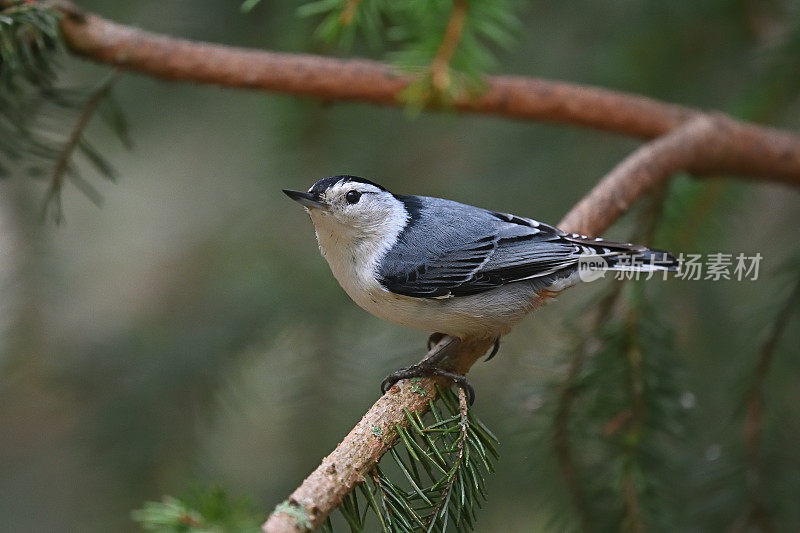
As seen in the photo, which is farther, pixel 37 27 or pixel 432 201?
pixel 432 201

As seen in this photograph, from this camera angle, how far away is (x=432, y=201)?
93.6 inches

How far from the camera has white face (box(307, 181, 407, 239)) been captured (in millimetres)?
2184

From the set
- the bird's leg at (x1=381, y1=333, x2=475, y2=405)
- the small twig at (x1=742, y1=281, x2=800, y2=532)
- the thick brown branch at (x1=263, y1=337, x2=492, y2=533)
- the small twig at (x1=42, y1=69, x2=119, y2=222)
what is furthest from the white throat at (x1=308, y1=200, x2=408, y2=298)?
the small twig at (x1=742, y1=281, x2=800, y2=532)

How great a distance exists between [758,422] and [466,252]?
94cm

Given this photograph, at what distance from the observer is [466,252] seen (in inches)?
89.2

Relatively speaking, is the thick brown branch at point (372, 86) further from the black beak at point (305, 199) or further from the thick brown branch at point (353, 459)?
the thick brown branch at point (353, 459)

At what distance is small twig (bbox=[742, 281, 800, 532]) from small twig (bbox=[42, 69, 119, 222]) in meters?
1.92

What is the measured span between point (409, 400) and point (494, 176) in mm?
1702

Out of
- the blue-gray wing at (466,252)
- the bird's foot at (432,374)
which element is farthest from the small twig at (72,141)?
the bird's foot at (432,374)

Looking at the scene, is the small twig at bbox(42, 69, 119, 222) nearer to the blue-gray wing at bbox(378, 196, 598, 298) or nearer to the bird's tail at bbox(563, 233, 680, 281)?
the blue-gray wing at bbox(378, 196, 598, 298)

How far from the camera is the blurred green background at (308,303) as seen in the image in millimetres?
2535

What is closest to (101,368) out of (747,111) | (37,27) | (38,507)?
(38,507)

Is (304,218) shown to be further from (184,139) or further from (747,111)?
(747,111)

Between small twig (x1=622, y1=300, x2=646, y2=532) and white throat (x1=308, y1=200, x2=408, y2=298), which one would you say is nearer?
small twig (x1=622, y1=300, x2=646, y2=532)
